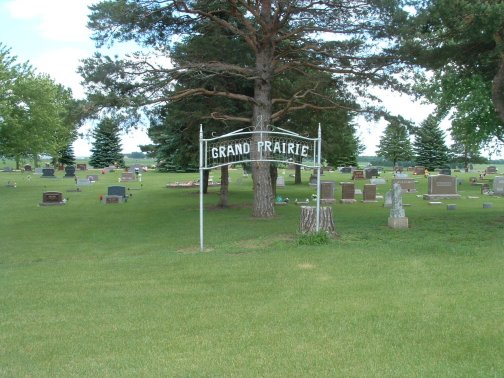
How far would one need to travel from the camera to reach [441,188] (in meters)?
27.1

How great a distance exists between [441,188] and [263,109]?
13.2 metres

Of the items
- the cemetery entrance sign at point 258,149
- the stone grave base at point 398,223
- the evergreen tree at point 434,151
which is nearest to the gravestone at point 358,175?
the evergreen tree at point 434,151

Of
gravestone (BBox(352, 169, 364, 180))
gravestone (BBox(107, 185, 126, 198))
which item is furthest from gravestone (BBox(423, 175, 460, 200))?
gravestone (BBox(352, 169, 364, 180))

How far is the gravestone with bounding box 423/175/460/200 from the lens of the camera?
88.3 ft

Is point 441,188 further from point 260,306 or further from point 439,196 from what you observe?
point 260,306

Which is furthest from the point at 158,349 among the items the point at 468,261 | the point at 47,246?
the point at 47,246

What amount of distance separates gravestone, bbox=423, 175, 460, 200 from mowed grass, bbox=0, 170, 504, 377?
12946 mm

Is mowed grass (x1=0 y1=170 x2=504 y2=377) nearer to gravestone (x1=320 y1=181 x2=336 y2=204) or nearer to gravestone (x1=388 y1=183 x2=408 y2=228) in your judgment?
gravestone (x1=388 y1=183 x2=408 y2=228)

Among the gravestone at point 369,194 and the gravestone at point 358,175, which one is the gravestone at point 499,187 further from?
the gravestone at point 358,175

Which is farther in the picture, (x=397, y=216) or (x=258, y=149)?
(x=397, y=216)

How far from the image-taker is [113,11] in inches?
598

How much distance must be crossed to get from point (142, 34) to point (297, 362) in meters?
14.0

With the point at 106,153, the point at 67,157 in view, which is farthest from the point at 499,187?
the point at 67,157

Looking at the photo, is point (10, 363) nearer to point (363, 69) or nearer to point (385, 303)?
point (385, 303)
